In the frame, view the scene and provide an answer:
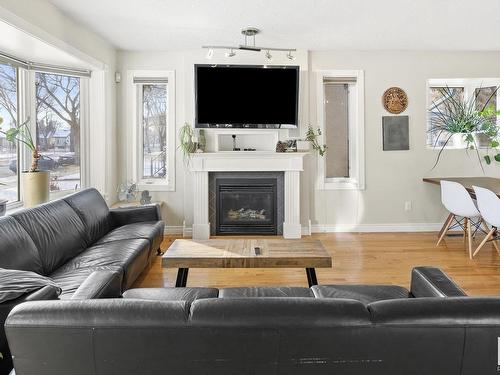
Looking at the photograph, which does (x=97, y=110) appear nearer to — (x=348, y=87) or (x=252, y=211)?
(x=252, y=211)

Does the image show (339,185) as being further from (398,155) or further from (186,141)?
(186,141)

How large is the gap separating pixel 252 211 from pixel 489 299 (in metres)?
4.56

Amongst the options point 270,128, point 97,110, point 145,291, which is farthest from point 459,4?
Result: point 97,110

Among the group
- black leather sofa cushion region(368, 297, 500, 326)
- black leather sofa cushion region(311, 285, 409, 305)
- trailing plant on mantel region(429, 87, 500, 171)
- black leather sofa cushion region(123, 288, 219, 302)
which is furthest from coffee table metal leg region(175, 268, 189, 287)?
trailing plant on mantel region(429, 87, 500, 171)

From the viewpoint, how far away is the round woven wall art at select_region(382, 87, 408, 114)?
19.2 ft

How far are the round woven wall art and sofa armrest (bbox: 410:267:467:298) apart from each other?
3943mm

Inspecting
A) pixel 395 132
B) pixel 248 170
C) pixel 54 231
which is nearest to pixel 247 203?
pixel 248 170

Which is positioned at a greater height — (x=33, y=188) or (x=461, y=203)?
(x=33, y=188)

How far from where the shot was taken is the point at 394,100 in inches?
231

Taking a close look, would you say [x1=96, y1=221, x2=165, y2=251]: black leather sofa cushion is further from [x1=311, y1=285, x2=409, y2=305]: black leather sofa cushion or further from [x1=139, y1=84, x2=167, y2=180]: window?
[x1=311, y1=285, x2=409, y2=305]: black leather sofa cushion

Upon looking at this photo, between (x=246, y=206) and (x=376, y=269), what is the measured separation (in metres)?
2.11

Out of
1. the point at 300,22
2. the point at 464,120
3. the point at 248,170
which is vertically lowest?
the point at 248,170

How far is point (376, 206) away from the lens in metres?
5.98

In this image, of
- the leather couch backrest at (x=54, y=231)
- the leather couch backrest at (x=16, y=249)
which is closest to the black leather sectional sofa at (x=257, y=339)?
the leather couch backrest at (x=16, y=249)
